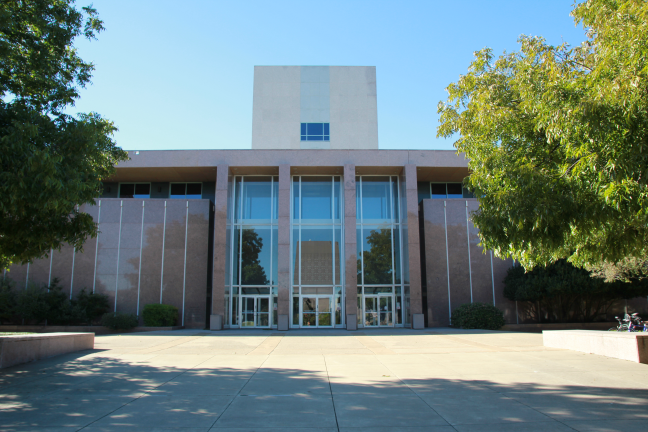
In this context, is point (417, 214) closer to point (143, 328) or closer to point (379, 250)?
point (379, 250)

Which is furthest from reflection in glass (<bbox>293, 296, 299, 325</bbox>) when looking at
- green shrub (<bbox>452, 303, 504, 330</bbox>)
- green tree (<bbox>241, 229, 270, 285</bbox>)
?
green shrub (<bbox>452, 303, 504, 330</bbox>)

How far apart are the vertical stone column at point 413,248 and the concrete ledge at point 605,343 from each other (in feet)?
37.0

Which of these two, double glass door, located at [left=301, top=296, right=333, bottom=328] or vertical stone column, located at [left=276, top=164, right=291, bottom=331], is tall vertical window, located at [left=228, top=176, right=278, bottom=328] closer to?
vertical stone column, located at [left=276, top=164, right=291, bottom=331]

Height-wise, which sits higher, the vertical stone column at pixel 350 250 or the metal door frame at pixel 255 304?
the vertical stone column at pixel 350 250

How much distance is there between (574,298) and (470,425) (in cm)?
2586

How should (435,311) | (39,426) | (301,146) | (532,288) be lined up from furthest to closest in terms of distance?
(301,146), (435,311), (532,288), (39,426)

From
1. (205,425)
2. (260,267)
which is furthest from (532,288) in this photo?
(205,425)

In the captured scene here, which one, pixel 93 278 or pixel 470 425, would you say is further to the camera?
pixel 93 278

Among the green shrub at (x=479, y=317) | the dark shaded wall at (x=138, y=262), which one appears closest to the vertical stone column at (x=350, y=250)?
the green shrub at (x=479, y=317)

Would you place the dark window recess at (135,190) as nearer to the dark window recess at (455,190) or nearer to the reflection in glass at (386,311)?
the reflection in glass at (386,311)

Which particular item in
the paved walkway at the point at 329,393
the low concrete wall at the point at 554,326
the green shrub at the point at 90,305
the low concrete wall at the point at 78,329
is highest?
Result: the green shrub at the point at 90,305

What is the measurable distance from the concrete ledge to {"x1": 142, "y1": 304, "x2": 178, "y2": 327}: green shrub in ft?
65.3

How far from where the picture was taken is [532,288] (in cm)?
2570

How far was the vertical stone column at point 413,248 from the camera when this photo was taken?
26188mm
